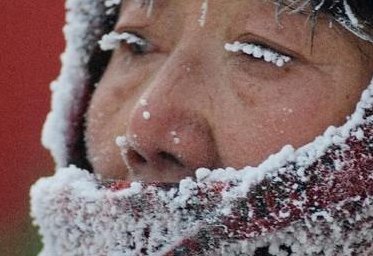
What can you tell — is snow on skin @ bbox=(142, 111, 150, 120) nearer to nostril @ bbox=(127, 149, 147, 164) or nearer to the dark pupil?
nostril @ bbox=(127, 149, 147, 164)

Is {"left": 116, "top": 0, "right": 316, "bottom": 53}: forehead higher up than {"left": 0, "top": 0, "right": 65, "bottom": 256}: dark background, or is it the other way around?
{"left": 0, "top": 0, "right": 65, "bottom": 256}: dark background

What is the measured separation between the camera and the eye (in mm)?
1341

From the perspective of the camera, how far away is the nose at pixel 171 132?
1184 millimetres

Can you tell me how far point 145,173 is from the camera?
1.23m

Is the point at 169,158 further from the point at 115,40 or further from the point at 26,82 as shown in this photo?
the point at 26,82

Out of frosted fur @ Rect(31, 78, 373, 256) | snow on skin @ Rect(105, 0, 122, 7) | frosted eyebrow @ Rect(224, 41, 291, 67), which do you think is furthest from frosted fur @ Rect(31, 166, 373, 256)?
snow on skin @ Rect(105, 0, 122, 7)

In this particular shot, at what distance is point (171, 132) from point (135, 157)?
73mm

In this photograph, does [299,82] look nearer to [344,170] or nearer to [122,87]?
[344,170]

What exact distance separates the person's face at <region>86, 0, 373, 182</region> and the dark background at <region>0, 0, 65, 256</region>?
5.15 feet

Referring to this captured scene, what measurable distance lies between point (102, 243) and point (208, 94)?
9.0 inches

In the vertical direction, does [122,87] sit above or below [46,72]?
below

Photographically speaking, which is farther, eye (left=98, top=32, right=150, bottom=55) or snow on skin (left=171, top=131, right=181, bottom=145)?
eye (left=98, top=32, right=150, bottom=55)

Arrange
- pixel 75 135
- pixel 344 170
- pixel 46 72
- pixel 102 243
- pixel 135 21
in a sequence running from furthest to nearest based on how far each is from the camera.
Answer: pixel 46 72, pixel 75 135, pixel 135 21, pixel 102 243, pixel 344 170

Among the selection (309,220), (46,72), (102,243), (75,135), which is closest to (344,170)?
(309,220)
